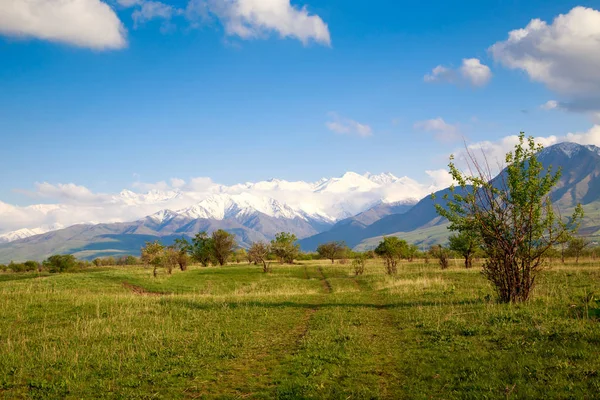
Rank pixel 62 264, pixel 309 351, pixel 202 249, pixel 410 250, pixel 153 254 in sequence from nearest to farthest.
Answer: pixel 309 351 → pixel 153 254 → pixel 62 264 → pixel 410 250 → pixel 202 249

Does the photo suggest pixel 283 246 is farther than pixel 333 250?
No

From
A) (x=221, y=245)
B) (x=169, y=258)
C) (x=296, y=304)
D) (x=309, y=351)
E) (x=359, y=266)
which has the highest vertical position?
(x=221, y=245)

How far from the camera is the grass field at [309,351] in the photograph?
10.9m

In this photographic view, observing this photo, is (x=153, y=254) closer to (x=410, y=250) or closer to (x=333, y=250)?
(x=410, y=250)

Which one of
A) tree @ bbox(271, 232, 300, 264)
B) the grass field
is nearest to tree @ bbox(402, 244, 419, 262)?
tree @ bbox(271, 232, 300, 264)

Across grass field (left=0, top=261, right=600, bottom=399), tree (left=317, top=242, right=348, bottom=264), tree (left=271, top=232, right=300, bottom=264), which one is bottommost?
tree (left=317, top=242, right=348, bottom=264)

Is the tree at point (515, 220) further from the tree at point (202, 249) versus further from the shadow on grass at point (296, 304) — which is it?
the tree at point (202, 249)

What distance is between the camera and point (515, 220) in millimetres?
22922

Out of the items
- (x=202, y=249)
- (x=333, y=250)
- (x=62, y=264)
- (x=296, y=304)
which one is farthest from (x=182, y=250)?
(x=333, y=250)

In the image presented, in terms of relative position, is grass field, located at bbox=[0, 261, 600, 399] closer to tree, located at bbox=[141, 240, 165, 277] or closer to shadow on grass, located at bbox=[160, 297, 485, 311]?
shadow on grass, located at bbox=[160, 297, 485, 311]

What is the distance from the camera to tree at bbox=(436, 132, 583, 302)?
22250 mm

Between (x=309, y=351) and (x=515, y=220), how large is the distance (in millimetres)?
16048

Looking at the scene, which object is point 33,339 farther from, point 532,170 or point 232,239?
point 232,239

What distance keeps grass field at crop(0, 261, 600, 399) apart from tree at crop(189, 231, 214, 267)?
7988cm
